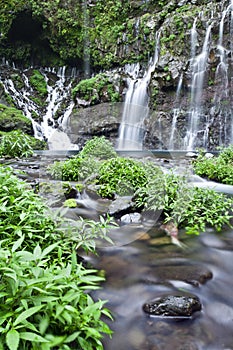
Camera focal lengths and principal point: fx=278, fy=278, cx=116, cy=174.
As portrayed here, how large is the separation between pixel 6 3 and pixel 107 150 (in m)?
19.5

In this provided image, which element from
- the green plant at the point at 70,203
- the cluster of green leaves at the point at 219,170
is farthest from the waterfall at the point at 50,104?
the green plant at the point at 70,203

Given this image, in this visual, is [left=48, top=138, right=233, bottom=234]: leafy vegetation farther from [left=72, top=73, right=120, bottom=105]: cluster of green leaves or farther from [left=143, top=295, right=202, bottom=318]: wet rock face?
[left=72, top=73, right=120, bottom=105]: cluster of green leaves

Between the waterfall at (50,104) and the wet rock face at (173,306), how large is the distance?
15.9 m

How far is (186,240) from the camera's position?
4000mm

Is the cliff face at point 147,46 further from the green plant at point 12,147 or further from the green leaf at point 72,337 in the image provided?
the green leaf at point 72,337

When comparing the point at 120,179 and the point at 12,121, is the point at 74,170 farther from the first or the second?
the point at 12,121

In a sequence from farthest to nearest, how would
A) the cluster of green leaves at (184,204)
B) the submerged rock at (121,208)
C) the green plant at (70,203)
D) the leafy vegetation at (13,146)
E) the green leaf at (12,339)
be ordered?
1. the leafy vegetation at (13,146)
2. the green plant at (70,203)
3. the submerged rock at (121,208)
4. the cluster of green leaves at (184,204)
5. the green leaf at (12,339)

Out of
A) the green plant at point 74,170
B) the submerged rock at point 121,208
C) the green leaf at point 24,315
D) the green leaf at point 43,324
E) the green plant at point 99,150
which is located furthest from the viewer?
the green plant at point 99,150

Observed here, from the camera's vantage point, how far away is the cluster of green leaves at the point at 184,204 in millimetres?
4445

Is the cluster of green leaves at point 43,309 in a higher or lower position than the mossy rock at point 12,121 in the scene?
lower

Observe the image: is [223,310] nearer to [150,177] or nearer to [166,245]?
[166,245]

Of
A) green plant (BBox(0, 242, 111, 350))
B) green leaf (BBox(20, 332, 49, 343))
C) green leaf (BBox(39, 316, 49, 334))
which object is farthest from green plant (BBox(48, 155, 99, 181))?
green leaf (BBox(20, 332, 49, 343))

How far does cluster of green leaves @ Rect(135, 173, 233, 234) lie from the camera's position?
4445 mm

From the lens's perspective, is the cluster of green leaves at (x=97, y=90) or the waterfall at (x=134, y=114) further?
the cluster of green leaves at (x=97, y=90)
